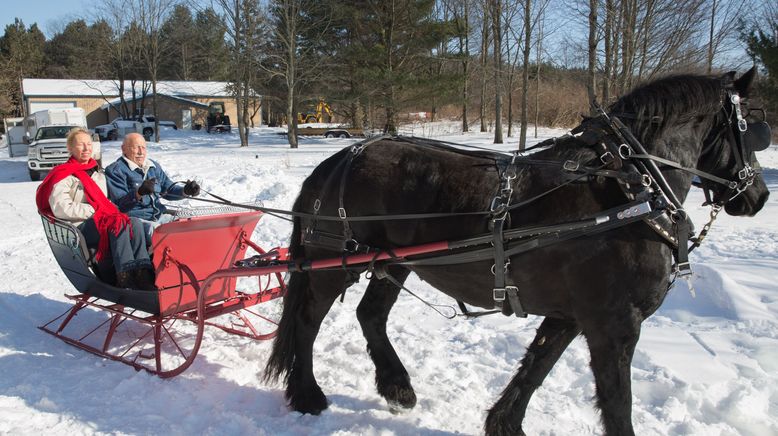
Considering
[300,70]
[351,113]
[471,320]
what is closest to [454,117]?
[351,113]

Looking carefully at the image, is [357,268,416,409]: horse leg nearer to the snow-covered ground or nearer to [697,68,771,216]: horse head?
the snow-covered ground

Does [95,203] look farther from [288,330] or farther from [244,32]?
[244,32]

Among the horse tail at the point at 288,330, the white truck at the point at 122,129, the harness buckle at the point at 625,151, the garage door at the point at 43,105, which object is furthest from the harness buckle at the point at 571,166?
the garage door at the point at 43,105

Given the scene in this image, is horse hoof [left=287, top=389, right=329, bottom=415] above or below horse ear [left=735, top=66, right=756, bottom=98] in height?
below

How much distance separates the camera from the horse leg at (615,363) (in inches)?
98.6

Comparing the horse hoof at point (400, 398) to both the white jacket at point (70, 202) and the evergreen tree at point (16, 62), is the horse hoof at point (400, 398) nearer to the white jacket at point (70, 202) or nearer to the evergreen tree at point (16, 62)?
the white jacket at point (70, 202)

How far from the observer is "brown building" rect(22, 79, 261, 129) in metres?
44.3

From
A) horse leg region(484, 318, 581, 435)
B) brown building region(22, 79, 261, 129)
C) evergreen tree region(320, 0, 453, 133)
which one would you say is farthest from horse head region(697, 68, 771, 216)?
brown building region(22, 79, 261, 129)

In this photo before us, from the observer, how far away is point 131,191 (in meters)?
4.32

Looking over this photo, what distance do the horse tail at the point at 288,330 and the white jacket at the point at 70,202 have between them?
1.71 m

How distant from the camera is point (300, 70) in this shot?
26.5 meters

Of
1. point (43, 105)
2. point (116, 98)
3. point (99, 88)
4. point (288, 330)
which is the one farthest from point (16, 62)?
point (288, 330)

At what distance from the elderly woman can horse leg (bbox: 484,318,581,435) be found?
273cm

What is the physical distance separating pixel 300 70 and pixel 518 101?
1982 centimetres
